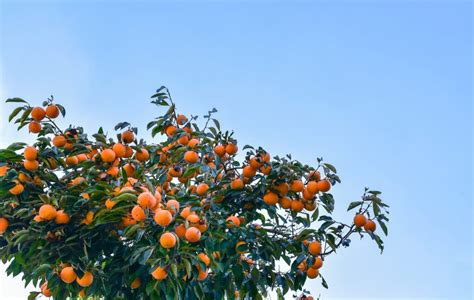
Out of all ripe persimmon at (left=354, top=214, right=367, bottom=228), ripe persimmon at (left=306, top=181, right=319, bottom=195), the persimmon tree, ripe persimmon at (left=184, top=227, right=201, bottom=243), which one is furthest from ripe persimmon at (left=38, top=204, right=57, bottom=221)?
ripe persimmon at (left=354, top=214, right=367, bottom=228)

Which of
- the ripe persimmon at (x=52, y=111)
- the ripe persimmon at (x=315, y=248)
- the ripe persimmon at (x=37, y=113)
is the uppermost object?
the ripe persimmon at (x=52, y=111)

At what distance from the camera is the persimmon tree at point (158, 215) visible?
300 cm

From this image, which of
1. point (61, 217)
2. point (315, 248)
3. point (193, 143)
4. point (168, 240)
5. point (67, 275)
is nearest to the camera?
point (168, 240)

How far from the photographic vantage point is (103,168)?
343 centimetres

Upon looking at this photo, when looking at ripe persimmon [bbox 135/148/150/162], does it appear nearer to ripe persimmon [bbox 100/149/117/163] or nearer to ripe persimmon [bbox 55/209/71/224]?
ripe persimmon [bbox 100/149/117/163]

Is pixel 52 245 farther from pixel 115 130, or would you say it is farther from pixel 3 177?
pixel 115 130

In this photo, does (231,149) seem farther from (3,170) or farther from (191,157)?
(3,170)

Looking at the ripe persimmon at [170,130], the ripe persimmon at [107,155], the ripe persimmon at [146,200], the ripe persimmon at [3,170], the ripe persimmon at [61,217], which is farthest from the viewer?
the ripe persimmon at [170,130]

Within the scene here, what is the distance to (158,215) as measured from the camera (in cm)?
282

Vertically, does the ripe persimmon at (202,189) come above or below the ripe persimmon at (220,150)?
below

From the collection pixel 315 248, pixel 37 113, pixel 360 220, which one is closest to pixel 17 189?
pixel 37 113

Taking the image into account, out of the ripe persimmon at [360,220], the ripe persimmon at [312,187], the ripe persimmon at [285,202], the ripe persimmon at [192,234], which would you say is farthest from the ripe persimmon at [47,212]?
the ripe persimmon at [360,220]

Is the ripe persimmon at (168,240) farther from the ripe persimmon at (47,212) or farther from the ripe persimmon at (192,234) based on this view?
the ripe persimmon at (47,212)

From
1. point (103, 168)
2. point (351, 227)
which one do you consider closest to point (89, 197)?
point (103, 168)
